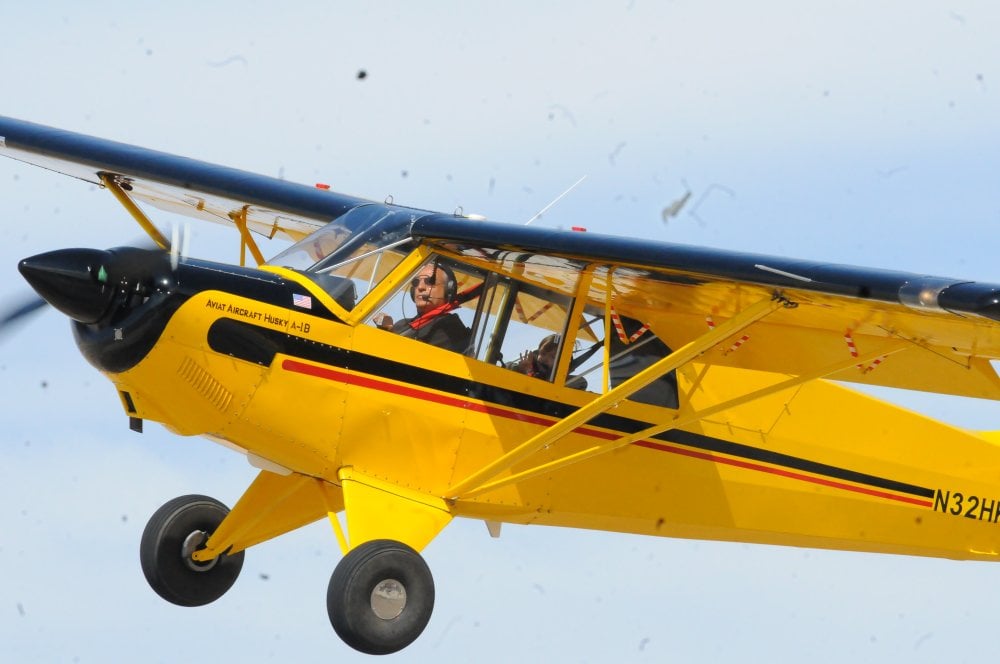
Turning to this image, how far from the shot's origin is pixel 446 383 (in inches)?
416

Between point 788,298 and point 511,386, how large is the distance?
1939mm

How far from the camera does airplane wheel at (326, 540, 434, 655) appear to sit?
9.82m

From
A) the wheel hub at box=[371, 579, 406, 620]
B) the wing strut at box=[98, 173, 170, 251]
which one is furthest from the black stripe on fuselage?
the wing strut at box=[98, 173, 170, 251]

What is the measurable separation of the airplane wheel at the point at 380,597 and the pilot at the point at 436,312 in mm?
1337

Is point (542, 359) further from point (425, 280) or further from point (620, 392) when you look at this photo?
point (425, 280)

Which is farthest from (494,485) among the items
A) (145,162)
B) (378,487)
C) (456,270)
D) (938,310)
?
(145,162)

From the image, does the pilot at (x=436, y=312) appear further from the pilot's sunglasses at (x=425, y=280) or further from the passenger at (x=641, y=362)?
the passenger at (x=641, y=362)

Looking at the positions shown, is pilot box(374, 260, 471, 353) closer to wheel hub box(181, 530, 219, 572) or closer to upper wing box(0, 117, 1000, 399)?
upper wing box(0, 117, 1000, 399)

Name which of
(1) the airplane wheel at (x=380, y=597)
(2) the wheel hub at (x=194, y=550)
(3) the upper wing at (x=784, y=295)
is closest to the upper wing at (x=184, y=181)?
(3) the upper wing at (x=784, y=295)

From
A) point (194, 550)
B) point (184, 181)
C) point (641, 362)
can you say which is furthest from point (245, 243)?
point (641, 362)

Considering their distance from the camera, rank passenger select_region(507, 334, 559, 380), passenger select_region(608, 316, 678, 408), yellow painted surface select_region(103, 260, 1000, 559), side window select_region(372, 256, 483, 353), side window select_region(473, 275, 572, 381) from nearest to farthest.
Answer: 1. yellow painted surface select_region(103, 260, 1000, 559)
2. side window select_region(372, 256, 483, 353)
3. side window select_region(473, 275, 572, 381)
4. passenger select_region(507, 334, 559, 380)
5. passenger select_region(608, 316, 678, 408)

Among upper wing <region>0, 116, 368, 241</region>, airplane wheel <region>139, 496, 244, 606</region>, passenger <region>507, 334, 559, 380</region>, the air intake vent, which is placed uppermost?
upper wing <region>0, 116, 368, 241</region>

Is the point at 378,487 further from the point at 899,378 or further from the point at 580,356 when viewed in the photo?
the point at 899,378

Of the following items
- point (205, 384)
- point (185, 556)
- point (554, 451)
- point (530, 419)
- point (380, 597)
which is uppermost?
point (530, 419)
